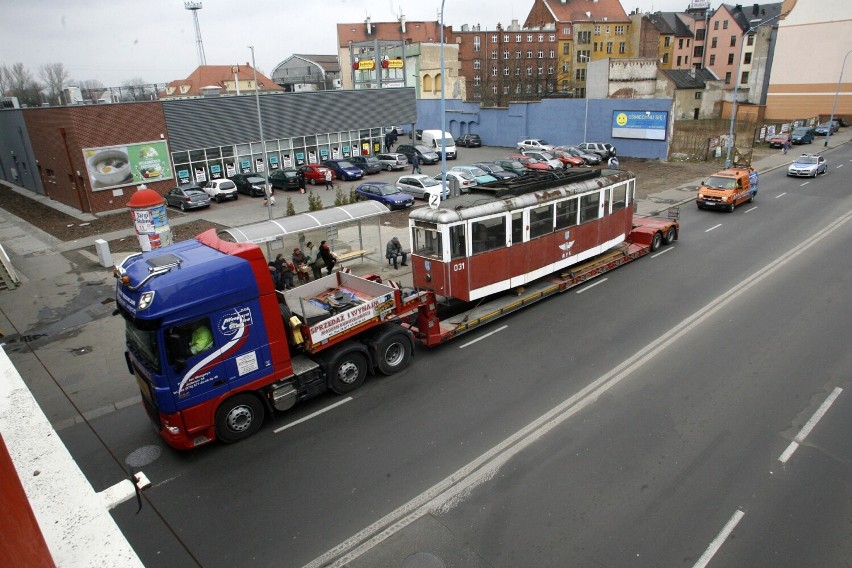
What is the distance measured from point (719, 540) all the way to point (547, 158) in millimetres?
34508

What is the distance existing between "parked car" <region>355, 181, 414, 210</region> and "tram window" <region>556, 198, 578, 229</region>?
13.7 meters

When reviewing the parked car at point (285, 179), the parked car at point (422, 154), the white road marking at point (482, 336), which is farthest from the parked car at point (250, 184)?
the white road marking at point (482, 336)

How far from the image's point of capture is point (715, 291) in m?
15.6

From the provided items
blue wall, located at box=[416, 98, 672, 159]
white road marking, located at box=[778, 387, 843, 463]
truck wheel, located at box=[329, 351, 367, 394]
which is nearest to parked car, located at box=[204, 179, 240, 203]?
truck wheel, located at box=[329, 351, 367, 394]

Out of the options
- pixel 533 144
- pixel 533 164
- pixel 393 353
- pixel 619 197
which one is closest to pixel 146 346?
pixel 393 353

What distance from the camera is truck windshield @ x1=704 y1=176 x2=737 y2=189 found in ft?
84.9

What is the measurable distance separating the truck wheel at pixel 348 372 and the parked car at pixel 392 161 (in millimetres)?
32188

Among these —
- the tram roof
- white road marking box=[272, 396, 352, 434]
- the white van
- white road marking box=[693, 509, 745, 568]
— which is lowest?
white road marking box=[272, 396, 352, 434]

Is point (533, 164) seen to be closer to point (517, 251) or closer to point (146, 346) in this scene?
point (517, 251)

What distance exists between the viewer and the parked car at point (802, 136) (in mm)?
49906

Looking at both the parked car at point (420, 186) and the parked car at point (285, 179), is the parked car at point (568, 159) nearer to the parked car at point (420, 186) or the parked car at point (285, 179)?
the parked car at point (420, 186)

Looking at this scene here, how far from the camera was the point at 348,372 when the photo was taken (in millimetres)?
11008

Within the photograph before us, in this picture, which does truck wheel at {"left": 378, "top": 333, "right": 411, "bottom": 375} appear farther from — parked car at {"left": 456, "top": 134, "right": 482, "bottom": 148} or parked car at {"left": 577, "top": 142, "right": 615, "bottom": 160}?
parked car at {"left": 456, "top": 134, "right": 482, "bottom": 148}

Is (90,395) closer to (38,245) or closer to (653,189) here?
(38,245)
